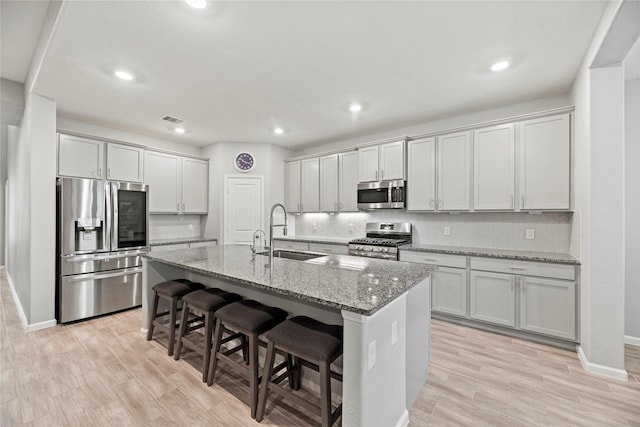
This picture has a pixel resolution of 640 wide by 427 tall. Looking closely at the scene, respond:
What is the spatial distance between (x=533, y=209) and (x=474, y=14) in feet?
7.34

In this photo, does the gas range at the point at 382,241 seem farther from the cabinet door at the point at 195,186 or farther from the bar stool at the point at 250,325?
the cabinet door at the point at 195,186

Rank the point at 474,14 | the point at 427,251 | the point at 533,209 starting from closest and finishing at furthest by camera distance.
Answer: the point at 474,14 < the point at 533,209 < the point at 427,251

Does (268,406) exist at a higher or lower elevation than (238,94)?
lower

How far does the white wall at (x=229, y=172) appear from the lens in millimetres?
5168

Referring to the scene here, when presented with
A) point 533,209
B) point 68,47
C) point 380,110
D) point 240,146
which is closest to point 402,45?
point 380,110

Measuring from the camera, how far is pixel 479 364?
2.46 metres

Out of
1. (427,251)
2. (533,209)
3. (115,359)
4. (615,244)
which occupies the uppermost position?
(533,209)

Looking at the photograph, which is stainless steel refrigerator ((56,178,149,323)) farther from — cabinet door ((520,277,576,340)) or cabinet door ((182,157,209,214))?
cabinet door ((520,277,576,340))

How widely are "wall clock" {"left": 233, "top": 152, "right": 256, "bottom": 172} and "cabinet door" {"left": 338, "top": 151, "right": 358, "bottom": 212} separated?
1691mm

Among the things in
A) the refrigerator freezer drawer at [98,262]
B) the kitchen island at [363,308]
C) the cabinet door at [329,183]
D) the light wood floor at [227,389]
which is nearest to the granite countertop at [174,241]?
the refrigerator freezer drawer at [98,262]

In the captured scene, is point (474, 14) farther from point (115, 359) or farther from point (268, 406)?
point (115, 359)

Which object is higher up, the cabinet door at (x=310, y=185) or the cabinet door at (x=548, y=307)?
the cabinet door at (x=310, y=185)

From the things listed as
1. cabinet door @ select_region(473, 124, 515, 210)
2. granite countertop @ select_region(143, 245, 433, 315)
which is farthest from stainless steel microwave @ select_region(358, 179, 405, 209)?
granite countertop @ select_region(143, 245, 433, 315)

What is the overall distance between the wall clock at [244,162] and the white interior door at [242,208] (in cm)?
18
